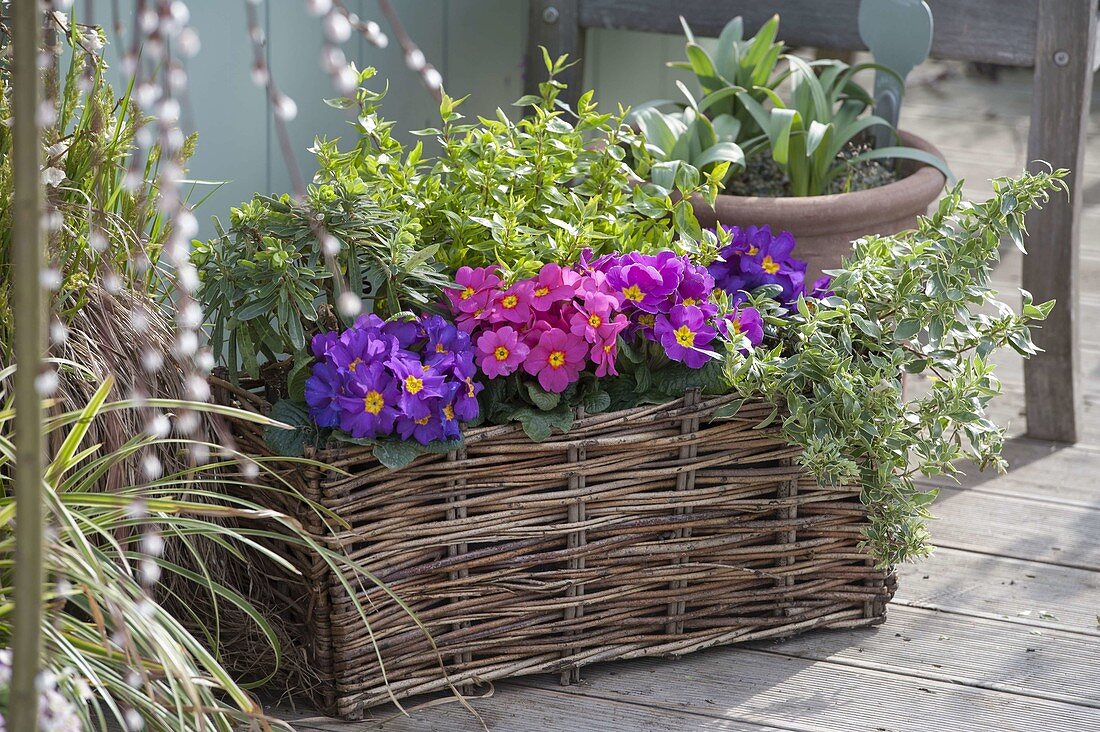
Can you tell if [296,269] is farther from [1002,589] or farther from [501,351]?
[1002,589]

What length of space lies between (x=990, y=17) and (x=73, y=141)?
1545 millimetres

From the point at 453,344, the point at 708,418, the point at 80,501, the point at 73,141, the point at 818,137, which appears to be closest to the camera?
the point at 80,501

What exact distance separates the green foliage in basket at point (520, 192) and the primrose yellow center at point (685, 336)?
0.12 metres

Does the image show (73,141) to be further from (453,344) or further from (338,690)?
(338,690)

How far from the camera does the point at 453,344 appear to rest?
137 cm

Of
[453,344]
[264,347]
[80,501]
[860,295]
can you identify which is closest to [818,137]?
[860,295]

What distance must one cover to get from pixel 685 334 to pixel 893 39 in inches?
35.8

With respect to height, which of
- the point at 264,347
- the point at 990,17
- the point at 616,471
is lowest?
the point at 616,471

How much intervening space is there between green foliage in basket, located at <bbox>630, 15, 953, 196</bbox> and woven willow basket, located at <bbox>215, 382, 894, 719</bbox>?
555mm

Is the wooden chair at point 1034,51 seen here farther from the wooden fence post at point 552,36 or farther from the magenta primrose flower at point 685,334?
the magenta primrose flower at point 685,334

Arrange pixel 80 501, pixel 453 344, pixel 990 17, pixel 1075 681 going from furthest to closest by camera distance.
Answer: pixel 990 17
pixel 1075 681
pixel 453 344
pixel 80 501

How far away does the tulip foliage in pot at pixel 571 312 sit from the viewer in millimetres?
1339

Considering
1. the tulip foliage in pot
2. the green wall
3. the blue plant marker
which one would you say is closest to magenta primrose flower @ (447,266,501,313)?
the tulip foliage in pot

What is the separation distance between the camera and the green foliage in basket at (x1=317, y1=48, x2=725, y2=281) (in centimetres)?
145
